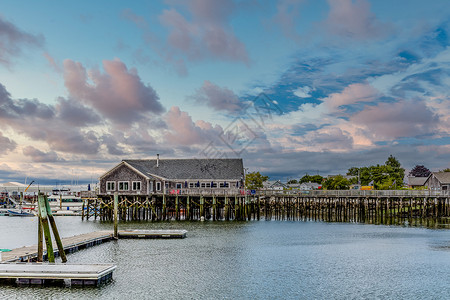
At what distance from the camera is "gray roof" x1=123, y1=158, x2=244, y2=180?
65812 millimetres

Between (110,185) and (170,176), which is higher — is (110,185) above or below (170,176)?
below

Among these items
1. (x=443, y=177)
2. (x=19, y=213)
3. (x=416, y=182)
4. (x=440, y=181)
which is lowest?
(x=19, y=213)

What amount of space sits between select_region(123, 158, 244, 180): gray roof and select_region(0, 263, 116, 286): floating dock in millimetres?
42360

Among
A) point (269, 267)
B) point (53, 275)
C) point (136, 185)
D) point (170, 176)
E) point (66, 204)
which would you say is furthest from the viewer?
point (66, 204)

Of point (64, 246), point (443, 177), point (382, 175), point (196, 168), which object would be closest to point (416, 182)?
point (382, 175)

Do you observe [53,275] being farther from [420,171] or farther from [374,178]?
[420,171]

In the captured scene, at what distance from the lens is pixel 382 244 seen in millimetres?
36781

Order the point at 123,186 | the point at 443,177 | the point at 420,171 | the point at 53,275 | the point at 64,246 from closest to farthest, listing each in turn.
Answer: the point at 53,275, the point at 64,246, the point at 123,186, the point at 443,177, the point at 420,171

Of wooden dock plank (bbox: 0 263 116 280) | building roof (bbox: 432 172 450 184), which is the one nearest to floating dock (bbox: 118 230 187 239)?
wooden dock plank (bbox: 0 263 116 280)

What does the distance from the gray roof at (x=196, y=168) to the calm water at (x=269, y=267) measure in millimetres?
22339

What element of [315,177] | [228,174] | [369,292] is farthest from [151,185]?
[315,177]

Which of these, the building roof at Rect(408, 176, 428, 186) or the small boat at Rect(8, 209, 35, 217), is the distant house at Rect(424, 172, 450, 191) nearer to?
the building roof at Rect(408, 176, 428, 186)

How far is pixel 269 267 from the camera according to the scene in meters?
26.7

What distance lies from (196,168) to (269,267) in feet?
137
